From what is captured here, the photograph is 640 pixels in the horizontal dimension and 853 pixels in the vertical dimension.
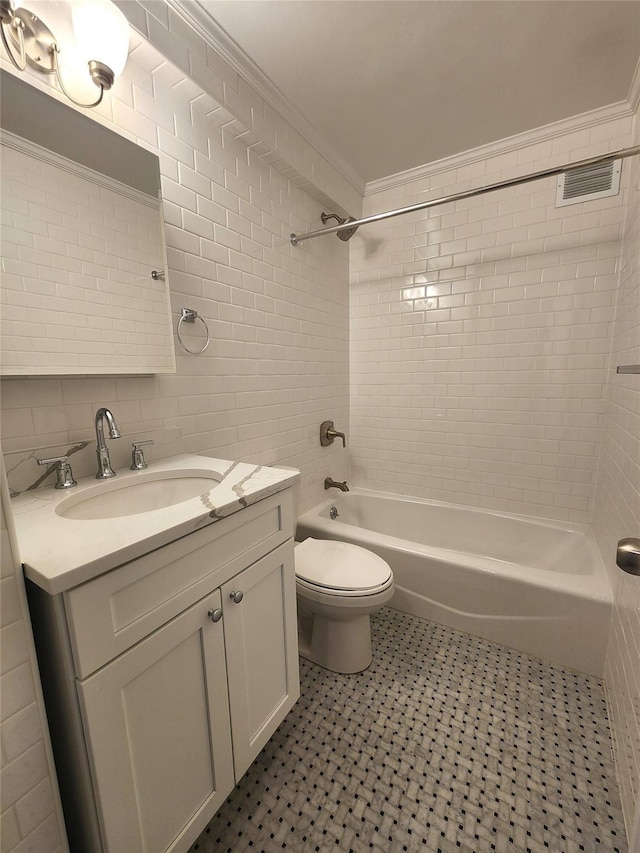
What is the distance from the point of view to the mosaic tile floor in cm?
98

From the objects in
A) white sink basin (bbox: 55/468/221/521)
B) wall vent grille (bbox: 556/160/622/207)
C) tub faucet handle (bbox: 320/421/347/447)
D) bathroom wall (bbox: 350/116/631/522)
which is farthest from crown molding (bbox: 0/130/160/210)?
wall vent grille (bbox: 556/160/622/207)

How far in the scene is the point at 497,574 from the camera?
1609 mm

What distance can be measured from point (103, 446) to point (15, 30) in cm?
102

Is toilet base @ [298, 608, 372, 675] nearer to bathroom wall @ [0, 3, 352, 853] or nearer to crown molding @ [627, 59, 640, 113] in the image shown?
bathroom wall @ [0, 3, 352, 853]

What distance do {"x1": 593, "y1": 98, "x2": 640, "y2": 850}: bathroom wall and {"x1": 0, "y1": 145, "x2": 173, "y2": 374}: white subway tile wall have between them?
1.64 meters

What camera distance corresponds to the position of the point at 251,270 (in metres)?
1.65

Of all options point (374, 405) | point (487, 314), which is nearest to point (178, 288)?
point (374, 405)

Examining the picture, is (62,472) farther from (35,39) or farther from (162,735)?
(35,39)

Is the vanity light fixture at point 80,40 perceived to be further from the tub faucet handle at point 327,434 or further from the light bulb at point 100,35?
the tub faucet handle at point 327,434

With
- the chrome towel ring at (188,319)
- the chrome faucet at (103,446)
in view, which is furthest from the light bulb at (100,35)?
the chrome faucet at (103,446)

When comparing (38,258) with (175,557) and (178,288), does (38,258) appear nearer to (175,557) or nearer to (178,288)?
(178,288)

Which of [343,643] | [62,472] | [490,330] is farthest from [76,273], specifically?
[490,330]

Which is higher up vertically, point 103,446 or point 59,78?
point 59,78

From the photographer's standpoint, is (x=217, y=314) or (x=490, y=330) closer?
(x=217, y=314)
